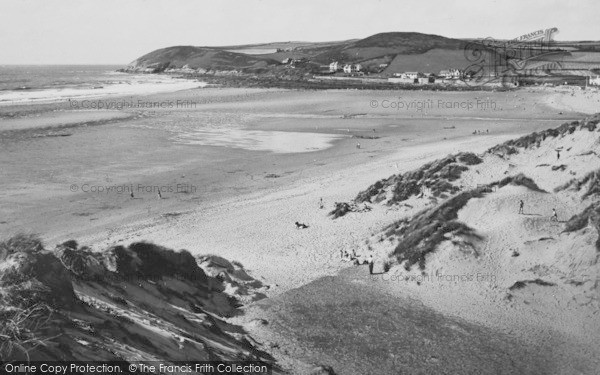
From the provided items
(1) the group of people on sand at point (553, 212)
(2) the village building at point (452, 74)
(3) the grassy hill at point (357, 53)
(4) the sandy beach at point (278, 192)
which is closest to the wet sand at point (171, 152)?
(4) the sandy beach at point (278, 192)

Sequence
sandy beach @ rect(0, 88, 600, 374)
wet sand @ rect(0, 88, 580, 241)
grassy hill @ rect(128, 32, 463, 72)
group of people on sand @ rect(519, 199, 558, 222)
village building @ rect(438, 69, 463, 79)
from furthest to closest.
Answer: grassy hill @ rect(128, 32, 463, 72) < village building @ rect(438, 69, 463, 79) < wet sand @ rect(0, 88, 580, 241) < group of people on sand @ rect(519, 199, 558, 222) < sandy beach @ rect(0, 88, 600, 374)

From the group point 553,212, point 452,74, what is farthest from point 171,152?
point 452,74

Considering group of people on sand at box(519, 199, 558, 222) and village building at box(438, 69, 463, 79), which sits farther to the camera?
village building at box(438, 69, 463, 79)

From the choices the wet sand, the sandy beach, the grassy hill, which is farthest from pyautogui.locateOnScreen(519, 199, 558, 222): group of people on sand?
the grassy hill

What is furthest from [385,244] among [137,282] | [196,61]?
[196,61]

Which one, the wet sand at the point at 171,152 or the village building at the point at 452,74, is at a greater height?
the village building at the point at 452,74

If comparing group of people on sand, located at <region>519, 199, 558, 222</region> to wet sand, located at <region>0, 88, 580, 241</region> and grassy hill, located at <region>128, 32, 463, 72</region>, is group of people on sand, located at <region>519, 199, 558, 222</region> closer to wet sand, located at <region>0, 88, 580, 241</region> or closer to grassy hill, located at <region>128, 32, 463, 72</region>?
wet sand, located at <region>0, 88, 580, 241</region>

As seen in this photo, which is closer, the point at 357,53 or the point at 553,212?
the point at 553,212

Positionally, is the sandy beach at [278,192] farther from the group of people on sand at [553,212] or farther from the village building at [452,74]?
the village building at [452,74]

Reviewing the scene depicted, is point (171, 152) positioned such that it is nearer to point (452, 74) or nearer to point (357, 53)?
point (452, 74)
